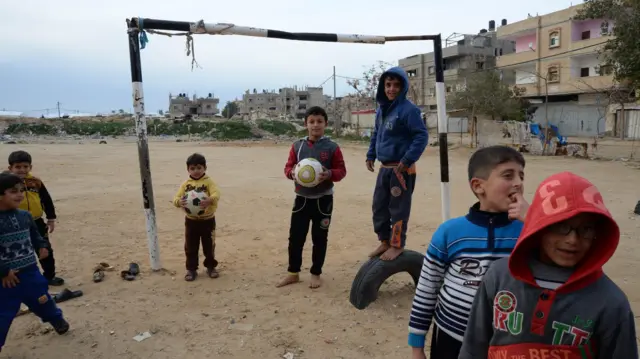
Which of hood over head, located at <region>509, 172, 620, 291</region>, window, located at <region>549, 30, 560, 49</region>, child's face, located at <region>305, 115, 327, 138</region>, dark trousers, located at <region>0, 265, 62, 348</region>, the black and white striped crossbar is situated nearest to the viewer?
hood over head, located at <region>509, 172, 620, 291</region>

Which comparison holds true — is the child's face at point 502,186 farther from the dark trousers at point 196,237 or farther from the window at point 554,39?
the window at point 554,39

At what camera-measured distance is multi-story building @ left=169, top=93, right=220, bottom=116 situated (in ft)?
308

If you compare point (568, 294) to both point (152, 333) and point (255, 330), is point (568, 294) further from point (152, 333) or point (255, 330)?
point (152, 333)

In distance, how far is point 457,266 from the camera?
6.48 ft

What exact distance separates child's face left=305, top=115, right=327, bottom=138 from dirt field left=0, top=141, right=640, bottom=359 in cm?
156

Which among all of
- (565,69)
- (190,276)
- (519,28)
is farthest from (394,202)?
(519,28)

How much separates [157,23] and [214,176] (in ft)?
31.6

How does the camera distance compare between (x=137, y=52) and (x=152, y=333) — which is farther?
(x=137, y=52)

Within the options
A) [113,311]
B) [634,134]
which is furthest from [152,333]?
[634,134]

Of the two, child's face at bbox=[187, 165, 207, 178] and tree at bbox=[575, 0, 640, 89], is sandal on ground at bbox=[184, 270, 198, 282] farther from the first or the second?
tree at bbox=[575, 0, 640, 89]

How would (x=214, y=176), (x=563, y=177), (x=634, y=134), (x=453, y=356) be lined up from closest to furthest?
(x=563, y=177)
(x=453, y=356)
(x=214, y=176)
(x=634, y=134)

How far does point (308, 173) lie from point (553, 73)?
122ft

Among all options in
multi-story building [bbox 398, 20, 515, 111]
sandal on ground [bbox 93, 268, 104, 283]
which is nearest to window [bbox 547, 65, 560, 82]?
multi-story building [bbox 398, 20, 515, 111]

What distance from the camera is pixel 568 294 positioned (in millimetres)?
1429
